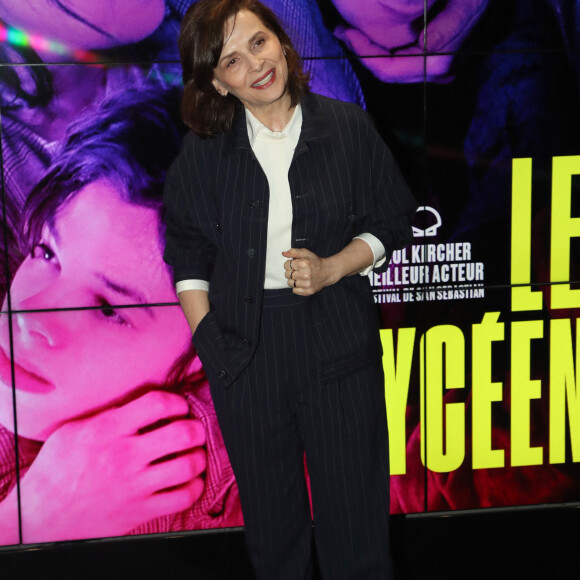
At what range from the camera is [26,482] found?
2533 millimetres

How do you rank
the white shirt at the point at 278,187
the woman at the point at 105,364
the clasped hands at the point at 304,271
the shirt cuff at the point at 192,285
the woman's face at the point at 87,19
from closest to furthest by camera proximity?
the clasped hands at the point at 304,271 < the white shirt at the point at 278,187 < the shirt cuff at the point at 192,285 < the woman's face at the point at 87,19 < the woman at the point at 105,364

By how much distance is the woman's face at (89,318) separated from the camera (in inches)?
95.3

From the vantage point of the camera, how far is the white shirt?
1808 mm

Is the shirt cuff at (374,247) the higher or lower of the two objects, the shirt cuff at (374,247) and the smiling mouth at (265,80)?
the lower

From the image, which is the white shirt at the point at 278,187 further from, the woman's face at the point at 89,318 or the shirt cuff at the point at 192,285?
the woman's face at the point at 89,318

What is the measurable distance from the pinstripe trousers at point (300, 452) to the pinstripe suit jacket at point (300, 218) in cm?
4

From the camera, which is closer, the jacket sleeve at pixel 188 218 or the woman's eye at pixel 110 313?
the jacket sleeve at pixel 188 218

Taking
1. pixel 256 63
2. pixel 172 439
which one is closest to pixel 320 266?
pixel 256 63

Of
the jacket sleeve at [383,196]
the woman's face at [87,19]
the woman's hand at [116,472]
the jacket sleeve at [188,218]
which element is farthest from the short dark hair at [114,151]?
the jacket sleeve at [383,196]

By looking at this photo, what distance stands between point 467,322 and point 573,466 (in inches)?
26.4

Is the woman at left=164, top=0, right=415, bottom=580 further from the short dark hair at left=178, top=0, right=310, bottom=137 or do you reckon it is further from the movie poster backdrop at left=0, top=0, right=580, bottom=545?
the movie poster backdrop at left=0, top=0, right=580, bottom=545

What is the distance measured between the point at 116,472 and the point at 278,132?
52.0 inches

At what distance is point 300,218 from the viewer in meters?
1.78

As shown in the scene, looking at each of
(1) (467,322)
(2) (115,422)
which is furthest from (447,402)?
(2) (115,422)
